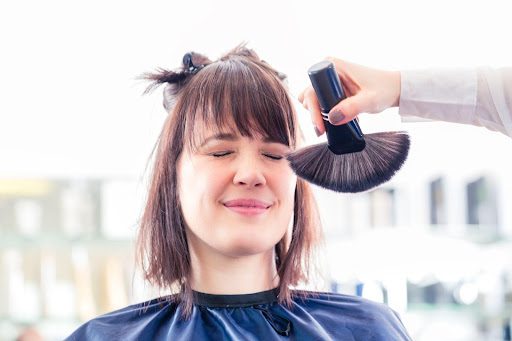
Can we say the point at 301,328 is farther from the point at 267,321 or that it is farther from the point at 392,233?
the point at 392,233

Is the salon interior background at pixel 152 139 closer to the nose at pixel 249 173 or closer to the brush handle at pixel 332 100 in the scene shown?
the nose at pixel 249 173

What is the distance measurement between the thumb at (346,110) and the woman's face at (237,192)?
289mm

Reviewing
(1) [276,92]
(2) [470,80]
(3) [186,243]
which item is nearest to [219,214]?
(3) [186,243]

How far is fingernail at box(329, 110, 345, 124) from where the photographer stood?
1294 mm

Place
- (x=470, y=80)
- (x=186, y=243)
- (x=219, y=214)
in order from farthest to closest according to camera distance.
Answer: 1. (x=186, y=243)
2. (x=219, y=214)
3. (x=470, y=80)

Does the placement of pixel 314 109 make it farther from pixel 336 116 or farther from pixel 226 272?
pixel 226 272

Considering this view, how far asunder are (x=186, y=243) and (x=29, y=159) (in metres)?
2.06

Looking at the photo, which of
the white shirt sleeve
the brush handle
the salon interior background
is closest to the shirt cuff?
the white shirt sleeve

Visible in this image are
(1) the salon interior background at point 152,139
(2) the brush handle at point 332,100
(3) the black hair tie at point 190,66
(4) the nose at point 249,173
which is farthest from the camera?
(1) the salon interior background at point 152,139

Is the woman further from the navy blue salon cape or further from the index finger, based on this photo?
the index finger

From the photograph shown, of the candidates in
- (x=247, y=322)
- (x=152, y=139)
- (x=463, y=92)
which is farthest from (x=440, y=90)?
(x=152, y=139)

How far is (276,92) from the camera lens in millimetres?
1628

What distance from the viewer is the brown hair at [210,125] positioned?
160 centimetres

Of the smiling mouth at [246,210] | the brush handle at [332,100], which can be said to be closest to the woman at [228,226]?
the smiling mouth at [246,210]
